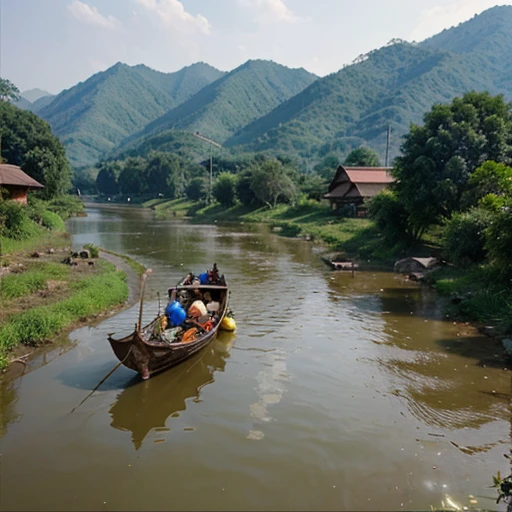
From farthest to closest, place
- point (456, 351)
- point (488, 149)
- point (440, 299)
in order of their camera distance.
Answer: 1. point (488, 149)
2. point (440, 299)
3. point (456, 351)

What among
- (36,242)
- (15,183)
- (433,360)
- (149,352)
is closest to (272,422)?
(149,352)

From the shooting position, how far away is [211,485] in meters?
7.84

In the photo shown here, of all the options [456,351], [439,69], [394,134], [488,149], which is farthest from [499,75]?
[456,351]

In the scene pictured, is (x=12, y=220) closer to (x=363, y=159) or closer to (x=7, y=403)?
(x=7, y=403)

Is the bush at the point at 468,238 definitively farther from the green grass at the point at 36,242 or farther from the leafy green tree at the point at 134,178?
the leafy green tree at the point at 134,178

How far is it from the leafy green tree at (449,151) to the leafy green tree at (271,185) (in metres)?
32.5

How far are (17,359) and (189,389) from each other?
187 inches

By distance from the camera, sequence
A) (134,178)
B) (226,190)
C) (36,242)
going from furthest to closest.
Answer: (134,178) → (226,190) → (36,242)

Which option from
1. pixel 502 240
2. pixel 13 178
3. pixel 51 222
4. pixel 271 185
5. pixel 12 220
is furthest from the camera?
pixel 271 185

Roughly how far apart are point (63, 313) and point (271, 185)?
153ft

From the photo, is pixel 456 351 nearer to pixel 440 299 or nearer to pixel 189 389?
pixel 440 299

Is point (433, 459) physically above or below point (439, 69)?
below

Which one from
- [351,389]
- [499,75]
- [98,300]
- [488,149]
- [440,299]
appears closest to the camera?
[351,389]

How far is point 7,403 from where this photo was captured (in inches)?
413
